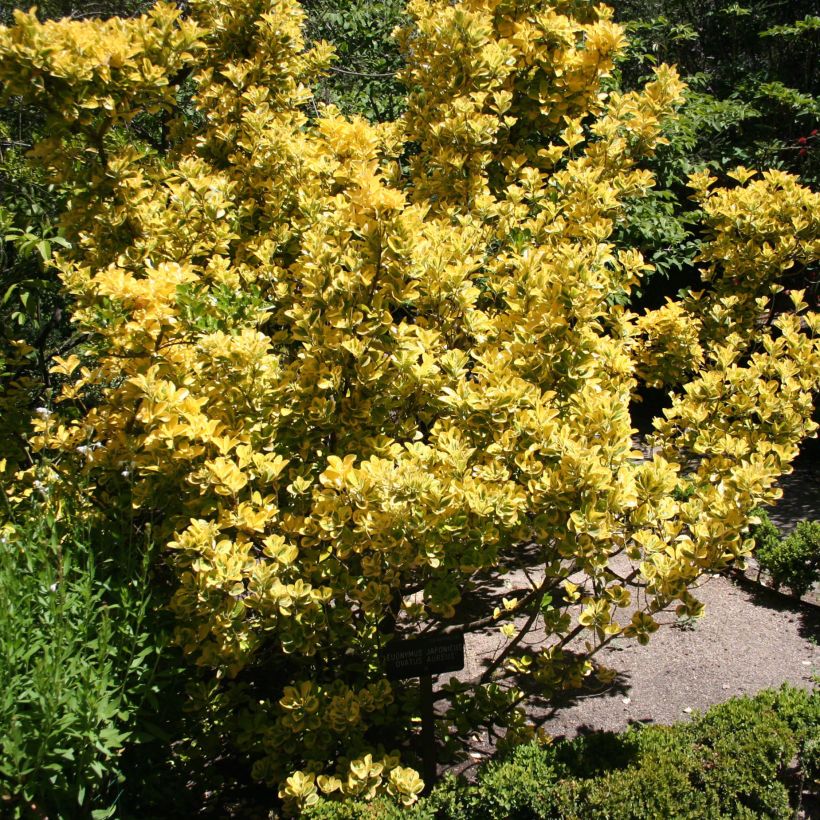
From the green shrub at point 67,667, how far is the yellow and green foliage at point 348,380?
8.4 inches

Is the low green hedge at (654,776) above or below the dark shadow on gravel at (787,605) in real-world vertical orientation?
below

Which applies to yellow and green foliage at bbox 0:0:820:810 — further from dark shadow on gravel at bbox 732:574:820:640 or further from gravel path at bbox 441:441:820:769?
dark shadow on gravel at bbox 732:574:820:640

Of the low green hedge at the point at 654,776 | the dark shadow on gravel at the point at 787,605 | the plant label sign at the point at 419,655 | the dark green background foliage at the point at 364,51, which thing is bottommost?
the low green hedge at the point at 654,776

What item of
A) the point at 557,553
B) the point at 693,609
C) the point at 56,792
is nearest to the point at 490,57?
the point at 557,553

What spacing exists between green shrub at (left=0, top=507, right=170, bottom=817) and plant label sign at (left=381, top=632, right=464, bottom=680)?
881mm

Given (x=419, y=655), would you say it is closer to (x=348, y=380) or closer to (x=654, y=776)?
(x=654, y=776)

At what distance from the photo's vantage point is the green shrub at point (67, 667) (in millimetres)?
2059

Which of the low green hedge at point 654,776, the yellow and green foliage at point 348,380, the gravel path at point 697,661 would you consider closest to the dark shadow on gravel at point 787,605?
the gravel path at point 697,661

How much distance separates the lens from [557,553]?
2.80 metres

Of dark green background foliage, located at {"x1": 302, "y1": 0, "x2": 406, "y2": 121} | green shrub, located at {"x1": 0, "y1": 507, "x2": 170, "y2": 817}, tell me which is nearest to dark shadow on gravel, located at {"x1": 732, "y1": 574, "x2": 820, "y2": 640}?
green shrub, located at {"x1": 0, "y1": 507, "x2": 170, "y2": 817}

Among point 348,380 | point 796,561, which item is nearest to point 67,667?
point 348,380

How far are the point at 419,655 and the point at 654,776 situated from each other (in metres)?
0.96

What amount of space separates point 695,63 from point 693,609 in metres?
8.91

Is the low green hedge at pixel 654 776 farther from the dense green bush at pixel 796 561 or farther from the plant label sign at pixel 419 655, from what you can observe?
the dense green bush at pixel 796 561
